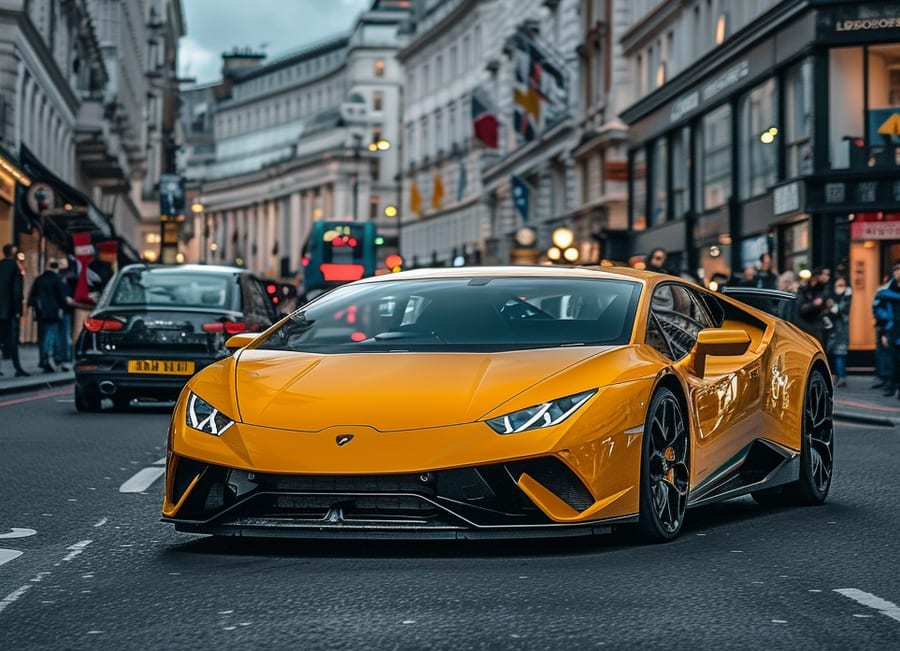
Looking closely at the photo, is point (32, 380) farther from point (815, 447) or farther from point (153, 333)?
point (815, 447)

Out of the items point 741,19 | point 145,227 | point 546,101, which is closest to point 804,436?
point 741,19

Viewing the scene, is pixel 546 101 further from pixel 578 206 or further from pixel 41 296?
pixel 41 296

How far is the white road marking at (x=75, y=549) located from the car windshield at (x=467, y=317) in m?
1.17

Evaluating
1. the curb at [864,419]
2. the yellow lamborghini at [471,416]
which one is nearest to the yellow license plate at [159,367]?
the curb at [864,419]

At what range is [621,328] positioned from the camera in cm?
761

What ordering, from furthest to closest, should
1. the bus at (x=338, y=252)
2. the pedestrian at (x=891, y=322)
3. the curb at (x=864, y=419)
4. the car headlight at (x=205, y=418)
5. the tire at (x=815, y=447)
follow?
the bus at (x=338, y=252) → the pedestrian at (x=891, y=322) → the curb at (x=864, y=419) → the tire at (x=815, y=447) → the car headlight at (x=205, y=418)

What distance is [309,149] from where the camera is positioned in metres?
165

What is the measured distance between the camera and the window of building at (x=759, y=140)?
36.0 m

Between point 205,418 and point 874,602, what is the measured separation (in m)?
2.71

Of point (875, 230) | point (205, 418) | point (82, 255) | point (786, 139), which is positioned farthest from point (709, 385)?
point (786, 139)

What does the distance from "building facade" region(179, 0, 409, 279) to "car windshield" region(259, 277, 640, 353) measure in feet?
416

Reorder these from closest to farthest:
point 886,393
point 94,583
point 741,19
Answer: point 94,583 → point 886,393 → point 741,19

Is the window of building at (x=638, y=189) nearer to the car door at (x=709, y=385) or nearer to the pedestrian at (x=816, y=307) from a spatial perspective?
the pedestrian at (x=816, y=307)

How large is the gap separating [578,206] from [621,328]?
2081 inches
